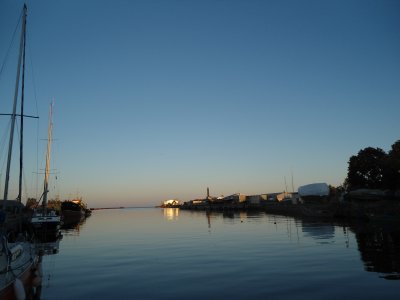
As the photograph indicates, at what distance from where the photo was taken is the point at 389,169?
252ft

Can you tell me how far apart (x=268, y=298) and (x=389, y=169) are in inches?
2791

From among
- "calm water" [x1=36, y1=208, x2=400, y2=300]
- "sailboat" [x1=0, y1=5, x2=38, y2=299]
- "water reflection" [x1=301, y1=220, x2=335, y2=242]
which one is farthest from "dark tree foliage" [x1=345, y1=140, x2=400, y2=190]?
"sailboat" [x1=0, y1=5, x2=38, y2=299]

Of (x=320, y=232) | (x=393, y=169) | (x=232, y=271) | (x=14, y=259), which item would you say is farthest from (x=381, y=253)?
(x=393, y=169)

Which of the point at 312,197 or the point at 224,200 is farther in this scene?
the point at 224,200

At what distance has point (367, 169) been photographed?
89312 mm

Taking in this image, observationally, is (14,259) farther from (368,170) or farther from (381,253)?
(368,170)

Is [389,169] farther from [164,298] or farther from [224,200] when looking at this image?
[224,200]

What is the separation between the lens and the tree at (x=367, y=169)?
87938mm

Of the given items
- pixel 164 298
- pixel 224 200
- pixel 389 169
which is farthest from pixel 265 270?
pixel 224 200

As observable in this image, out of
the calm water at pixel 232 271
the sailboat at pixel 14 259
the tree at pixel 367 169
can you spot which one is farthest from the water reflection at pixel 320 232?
the tree at pixel 367 169

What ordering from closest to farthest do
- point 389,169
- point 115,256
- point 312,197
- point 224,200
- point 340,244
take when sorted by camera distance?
point 115,256
point 340,244
point 389,169
point 312,197
point 224,200

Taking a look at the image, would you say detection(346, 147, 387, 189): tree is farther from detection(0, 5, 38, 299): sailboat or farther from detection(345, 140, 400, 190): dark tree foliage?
detection(0, 5, 38, 299): sailboat

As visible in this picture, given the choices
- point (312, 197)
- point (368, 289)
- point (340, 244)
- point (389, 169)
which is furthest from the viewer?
point (312, 197)

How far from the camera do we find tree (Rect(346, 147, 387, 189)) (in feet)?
289
